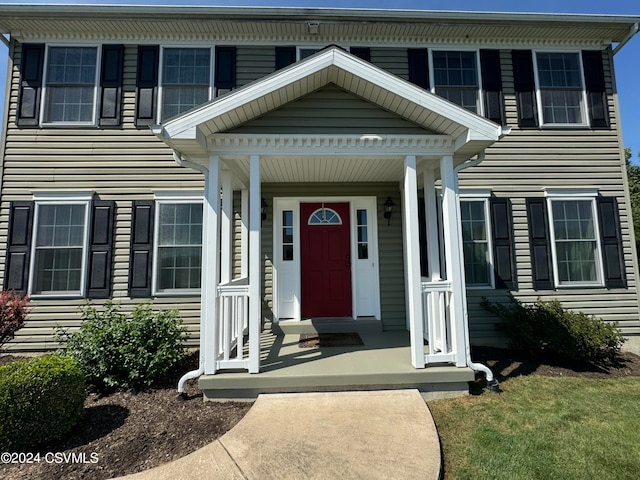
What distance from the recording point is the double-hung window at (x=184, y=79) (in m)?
5.52

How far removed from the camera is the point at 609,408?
3.32 metres

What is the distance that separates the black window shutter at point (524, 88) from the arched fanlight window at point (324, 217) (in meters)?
3.62

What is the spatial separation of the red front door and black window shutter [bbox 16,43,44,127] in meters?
4.65

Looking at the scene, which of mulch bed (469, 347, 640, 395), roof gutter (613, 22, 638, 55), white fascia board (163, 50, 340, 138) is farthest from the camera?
roof gutter (613, 22, 638, 55)

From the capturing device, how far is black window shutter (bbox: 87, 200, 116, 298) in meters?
5.14

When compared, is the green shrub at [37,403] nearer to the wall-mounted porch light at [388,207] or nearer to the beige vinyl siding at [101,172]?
the beige vinyl siding at [101,172]

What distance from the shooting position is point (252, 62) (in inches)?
222

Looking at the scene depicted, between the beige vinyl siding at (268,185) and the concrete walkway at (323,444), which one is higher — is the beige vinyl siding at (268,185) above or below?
above

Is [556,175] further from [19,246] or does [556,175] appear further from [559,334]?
[19,246]

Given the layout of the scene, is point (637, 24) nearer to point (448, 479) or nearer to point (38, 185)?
point (448, 479)

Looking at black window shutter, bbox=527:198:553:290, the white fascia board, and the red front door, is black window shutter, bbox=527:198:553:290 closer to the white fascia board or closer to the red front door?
the red front door

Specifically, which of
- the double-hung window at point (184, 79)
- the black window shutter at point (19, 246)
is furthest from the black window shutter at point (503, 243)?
the black window shutter at point (19, 246)

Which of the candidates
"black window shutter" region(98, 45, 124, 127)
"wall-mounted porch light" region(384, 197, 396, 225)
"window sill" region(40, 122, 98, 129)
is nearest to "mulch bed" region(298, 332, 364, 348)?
"wall-mounted porch light" region(384, 197, 396, 225)

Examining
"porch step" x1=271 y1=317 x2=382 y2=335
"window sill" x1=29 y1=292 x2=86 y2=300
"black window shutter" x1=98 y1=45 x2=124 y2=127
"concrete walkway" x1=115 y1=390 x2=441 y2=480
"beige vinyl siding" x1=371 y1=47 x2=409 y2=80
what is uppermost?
"beige vinyl siding" x1=371 y1=47 x2=409 y2=80
